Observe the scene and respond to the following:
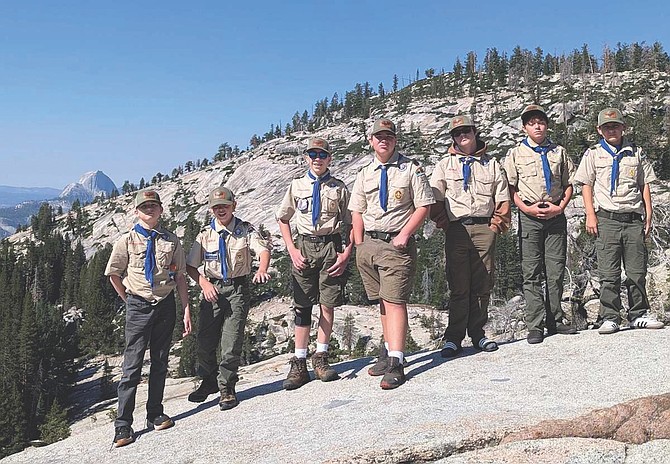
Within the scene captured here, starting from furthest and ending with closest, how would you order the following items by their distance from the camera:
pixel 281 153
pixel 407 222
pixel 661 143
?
pixel 281 153 < pixel 661 143 < pixel 407 222

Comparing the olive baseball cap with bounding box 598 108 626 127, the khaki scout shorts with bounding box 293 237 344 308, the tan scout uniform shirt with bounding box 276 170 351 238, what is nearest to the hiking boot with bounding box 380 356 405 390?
the khaki scout shorts with bounding box 293 237 344 308

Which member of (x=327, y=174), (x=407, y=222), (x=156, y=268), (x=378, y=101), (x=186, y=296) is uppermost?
(x=378, y=101)

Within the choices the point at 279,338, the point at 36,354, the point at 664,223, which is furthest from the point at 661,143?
the point at 36,354

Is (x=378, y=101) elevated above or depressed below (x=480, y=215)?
above

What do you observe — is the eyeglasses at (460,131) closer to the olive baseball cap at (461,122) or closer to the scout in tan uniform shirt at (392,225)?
the olive baseball cap at (461,122)

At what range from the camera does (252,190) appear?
12500 centimetres

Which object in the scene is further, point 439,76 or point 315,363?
point 439,76

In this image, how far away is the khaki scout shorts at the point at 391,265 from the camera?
20.0 ft

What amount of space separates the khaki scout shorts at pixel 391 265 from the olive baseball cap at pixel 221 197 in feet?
6.04

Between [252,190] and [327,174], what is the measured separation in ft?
394

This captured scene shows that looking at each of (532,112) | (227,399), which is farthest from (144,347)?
(532,112)

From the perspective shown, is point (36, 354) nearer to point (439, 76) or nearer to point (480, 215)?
point (480, 215)

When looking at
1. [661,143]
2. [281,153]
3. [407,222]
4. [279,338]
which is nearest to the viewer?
[407,222]

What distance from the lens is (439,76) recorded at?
193 metres
